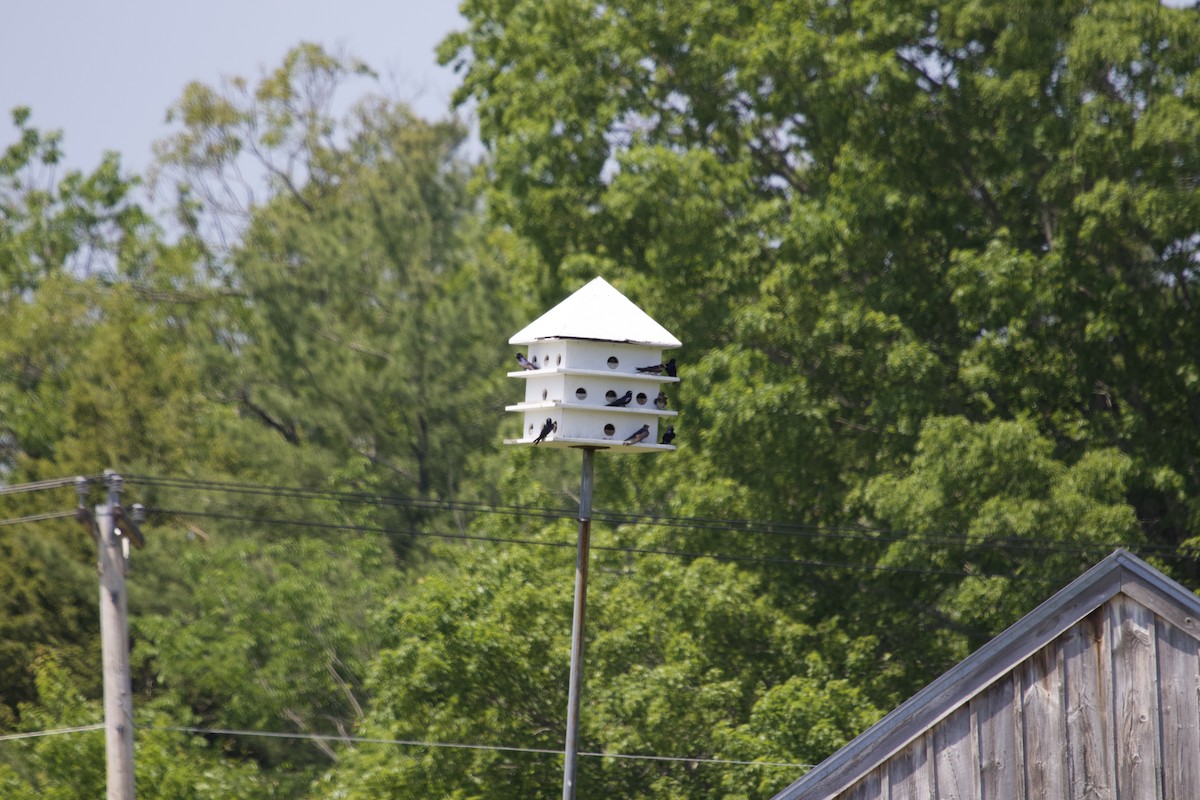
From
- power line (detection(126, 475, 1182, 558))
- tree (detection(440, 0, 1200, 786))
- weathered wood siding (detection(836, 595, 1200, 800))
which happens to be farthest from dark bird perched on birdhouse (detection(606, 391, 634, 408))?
tree (detection(440, 0, 1200, 786))

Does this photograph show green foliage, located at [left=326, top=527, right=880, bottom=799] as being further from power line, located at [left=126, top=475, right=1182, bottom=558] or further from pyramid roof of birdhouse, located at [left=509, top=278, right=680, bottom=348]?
pyramid roof of birdhouse, located at [left=509, top=278, right=680, bottom=348]

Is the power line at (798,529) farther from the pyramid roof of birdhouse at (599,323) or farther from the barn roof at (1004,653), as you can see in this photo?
the barn roof at (1004,653)

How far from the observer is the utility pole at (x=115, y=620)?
1099cm

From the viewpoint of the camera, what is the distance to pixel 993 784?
7.09m

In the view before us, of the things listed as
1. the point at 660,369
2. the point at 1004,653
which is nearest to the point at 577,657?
the point at 660,369

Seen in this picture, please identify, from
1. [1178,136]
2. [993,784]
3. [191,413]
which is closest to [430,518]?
[191,413]

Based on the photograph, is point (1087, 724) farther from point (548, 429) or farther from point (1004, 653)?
point (548, 429)

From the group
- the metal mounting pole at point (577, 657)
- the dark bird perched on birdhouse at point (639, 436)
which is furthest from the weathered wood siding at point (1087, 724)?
the dark bird perched on birdhouse at point (639, 436)

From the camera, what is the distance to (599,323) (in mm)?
7758

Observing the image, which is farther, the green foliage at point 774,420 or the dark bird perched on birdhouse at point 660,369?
the green foliage at point 774,420

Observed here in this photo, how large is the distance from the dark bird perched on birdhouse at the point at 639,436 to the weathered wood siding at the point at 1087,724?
76.2 inches

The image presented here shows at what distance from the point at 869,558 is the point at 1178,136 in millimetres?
6253

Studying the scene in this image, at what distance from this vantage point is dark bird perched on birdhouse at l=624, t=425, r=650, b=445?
7.53 metres

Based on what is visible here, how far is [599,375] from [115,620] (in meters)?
5.25
